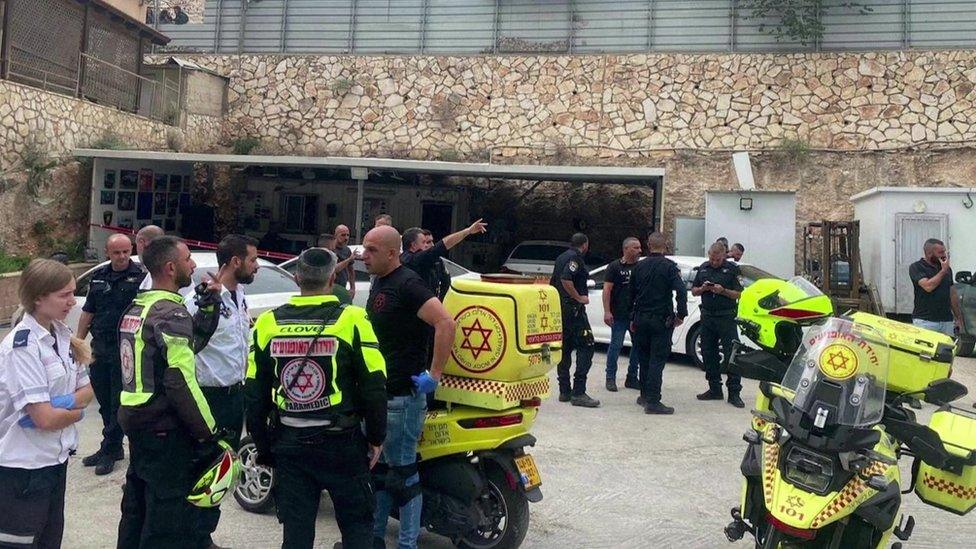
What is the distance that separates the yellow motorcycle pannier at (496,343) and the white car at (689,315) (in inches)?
216

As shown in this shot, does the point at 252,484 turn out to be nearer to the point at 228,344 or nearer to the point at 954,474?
the point at 228,344

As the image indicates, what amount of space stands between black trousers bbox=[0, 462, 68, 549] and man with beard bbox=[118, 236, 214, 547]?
358mm

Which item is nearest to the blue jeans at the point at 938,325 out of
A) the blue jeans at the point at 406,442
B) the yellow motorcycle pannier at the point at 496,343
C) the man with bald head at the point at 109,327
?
the yellow motorcycle pannier at the point at 496,343

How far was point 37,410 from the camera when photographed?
9.97 feet

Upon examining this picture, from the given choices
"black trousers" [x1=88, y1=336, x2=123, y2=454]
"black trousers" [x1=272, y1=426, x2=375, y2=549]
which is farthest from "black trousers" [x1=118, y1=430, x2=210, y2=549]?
"black trousers" [x1=88, y1=336, x2=123, y2=454]

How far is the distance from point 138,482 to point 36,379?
29.4 inches

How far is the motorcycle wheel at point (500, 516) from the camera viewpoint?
4246 mm

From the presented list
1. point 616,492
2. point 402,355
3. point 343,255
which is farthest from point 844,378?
point 343,255

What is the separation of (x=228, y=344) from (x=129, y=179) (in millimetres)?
14501

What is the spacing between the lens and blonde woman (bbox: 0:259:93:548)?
10.0 feet

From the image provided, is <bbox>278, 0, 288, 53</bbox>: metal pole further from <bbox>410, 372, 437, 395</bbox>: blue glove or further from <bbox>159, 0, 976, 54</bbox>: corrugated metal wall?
<bbox>410, 372, 437, 395</bbox>: blue glove

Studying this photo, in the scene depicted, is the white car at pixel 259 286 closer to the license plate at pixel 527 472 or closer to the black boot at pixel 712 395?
the license plate at pixel 527 472

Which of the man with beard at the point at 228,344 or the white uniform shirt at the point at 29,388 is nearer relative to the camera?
the white uniform shirt at the point at 29,388

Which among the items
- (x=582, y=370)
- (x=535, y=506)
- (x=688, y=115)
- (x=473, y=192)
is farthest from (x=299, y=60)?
(x=535, y=506)
